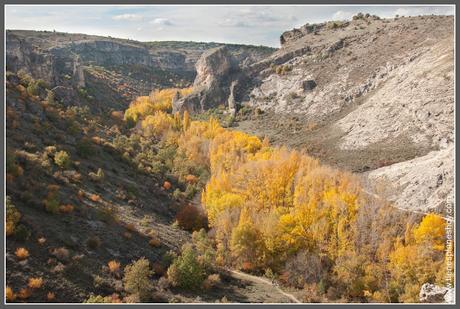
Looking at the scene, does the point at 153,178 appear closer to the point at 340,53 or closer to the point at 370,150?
the point at 370,150

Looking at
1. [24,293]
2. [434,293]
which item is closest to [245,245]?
[434,293]

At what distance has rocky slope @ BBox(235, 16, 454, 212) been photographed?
5431 centimetres

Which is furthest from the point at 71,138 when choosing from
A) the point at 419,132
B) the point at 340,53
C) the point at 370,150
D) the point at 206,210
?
the point at 340,53

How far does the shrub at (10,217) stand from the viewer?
2917 centimetres

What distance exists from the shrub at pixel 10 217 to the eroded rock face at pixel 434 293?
30.2 meters

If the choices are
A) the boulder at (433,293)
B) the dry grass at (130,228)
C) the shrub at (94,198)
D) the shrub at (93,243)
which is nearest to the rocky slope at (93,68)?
the shrub at (94,198)

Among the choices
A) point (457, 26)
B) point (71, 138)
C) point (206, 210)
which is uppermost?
point (457, 26)

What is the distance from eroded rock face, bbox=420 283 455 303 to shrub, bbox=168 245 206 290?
1743cm

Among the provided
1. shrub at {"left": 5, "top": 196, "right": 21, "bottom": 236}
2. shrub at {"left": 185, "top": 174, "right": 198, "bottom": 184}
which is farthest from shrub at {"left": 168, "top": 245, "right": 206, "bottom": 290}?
shrub at {"left": 185, "top": 174, "right": 198, "bottom": 184}

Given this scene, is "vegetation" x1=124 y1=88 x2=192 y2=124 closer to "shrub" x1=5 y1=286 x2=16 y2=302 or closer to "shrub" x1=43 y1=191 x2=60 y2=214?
"shrub" x1=43 y1=191 x2=60 y2=214

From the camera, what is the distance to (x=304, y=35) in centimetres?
12062

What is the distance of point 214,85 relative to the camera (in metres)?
107

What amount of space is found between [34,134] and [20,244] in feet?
61.1

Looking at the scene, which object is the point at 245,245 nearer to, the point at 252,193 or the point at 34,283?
the point at 252,193
